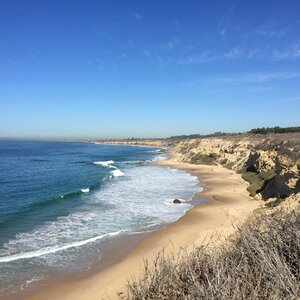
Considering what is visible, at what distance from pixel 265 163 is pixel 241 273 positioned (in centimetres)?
3954

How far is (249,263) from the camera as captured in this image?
9.96m

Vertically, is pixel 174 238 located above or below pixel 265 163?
below

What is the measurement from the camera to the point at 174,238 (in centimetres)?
2525

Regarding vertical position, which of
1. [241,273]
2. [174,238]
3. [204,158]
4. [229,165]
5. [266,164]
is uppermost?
[241,273]

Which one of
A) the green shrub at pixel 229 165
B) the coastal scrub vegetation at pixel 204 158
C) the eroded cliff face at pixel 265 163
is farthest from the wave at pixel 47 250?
the coastal scrub vegetation at pixel 204 158

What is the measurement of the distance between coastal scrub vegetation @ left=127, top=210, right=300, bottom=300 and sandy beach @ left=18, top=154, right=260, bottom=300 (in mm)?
3062

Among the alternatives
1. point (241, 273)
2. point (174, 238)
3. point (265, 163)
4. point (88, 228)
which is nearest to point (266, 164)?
point (265, 163)

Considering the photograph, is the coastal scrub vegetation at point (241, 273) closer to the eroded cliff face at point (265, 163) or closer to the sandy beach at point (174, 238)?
the sandy beach at point (174, 238)

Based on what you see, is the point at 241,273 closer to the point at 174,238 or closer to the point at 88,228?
the point at 174,238

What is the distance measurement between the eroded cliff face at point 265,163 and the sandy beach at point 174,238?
197 centimetres

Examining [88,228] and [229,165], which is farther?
[229,165]

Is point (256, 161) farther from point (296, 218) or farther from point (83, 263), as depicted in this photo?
point (296, 218)

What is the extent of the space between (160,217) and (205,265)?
21992 mm

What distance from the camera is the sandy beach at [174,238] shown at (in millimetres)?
17484
